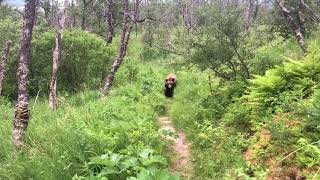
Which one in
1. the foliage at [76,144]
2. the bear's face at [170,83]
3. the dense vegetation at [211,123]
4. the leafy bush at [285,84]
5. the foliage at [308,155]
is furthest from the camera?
the bear's face at [170,83]

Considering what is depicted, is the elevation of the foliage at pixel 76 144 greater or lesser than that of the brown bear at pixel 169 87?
greater

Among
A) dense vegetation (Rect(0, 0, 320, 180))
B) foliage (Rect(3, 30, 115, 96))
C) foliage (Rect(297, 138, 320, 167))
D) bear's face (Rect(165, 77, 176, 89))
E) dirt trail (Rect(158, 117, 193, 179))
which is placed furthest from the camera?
foliage (Rect(3, 30, 115, 96))

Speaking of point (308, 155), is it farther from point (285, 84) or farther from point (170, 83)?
point (170, 83)

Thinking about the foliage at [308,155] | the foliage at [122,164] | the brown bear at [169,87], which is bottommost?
the brown bear at [169,87]

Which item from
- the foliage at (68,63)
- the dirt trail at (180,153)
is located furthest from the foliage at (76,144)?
the foliage at (68,63)

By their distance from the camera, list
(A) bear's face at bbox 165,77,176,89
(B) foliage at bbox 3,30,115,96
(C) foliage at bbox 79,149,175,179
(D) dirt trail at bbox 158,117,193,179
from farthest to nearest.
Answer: (B) foliage at bbox 3,30,115,96 → (A) bear's face at bbox 165,77,176,89 → (D) dirt trail at bbox 158,117,193,179 → (C) foliage at bbox 79,149,175,179

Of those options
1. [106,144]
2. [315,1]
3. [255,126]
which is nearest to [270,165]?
[255,126]

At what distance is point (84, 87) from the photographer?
16688 mm

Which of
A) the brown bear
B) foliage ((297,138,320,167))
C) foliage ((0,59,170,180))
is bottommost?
the brown bear

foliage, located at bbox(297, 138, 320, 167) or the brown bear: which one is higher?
foliage, located at bbox(297, 138, 320, 167)

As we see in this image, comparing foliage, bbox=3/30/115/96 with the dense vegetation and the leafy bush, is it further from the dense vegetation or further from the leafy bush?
the leafy bush

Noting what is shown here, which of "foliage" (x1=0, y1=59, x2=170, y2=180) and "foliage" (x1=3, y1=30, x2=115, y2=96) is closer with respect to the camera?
"foliage" (x1=0, y1=59, x2=170, y2=180)

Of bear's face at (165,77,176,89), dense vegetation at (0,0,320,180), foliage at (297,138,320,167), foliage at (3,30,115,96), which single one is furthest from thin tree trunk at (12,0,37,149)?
foliage at (3,30,115,96)

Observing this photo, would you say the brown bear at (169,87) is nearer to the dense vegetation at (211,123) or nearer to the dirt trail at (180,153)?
the dense vegetation at (211,123)
